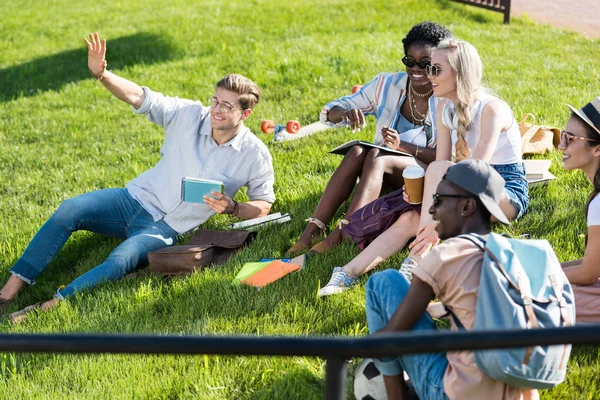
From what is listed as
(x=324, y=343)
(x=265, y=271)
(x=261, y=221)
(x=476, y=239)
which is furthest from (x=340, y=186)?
(x=324, y=343)

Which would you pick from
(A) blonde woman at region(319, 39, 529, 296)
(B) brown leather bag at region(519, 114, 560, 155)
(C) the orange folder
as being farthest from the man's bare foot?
(B) brown leather bag at region(519, 114, 560, 155)

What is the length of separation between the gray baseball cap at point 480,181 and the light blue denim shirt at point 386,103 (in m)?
2.23

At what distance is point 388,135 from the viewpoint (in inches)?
207

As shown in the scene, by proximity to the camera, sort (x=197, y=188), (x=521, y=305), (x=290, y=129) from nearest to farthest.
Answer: (x=521, y=305), (x=197, y=188), (x=290, y=129)

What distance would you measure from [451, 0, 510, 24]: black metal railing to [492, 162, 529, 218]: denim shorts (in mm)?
7531

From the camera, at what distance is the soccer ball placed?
3.16m

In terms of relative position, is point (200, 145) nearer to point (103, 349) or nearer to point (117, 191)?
point (117, 191)

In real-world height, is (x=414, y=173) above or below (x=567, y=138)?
below

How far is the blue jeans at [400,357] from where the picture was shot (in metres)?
2.95

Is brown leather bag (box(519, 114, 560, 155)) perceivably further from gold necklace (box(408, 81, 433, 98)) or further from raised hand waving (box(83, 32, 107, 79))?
raised hand waving (box(83, 32, 107, 79))

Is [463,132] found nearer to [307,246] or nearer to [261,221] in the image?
[307,246]

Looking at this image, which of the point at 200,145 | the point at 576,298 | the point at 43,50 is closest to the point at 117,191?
the point at 200,145

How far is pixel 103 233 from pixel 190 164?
0.82 meters

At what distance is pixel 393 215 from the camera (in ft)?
16.0
